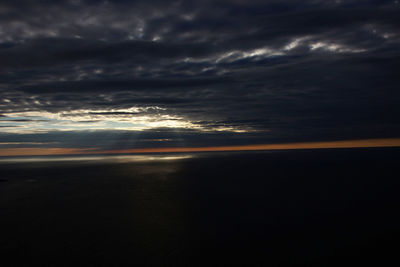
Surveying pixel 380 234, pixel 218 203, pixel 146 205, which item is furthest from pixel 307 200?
pixel 146 205

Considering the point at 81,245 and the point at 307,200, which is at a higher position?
the point at 81,245

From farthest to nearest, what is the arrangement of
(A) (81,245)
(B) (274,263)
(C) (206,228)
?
(C) (206,228)
(A) (81,245)
(B) (274,263)

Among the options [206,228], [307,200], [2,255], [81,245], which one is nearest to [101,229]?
[81,245]

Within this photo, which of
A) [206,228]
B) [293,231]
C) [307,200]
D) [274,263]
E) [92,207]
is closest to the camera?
[274,263]

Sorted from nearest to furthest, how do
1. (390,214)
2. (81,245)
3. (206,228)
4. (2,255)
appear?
1. (2,255)
2. (81,245)
3. (206,228)
4. (390,214)

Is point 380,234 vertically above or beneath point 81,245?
beneath

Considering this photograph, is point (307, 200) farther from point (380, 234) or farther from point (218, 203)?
point (380, 234)

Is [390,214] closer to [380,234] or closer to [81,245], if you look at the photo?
[380,234]

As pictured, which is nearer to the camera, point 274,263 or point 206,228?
point 274,263

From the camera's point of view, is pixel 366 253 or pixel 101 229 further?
pixel 101 229
